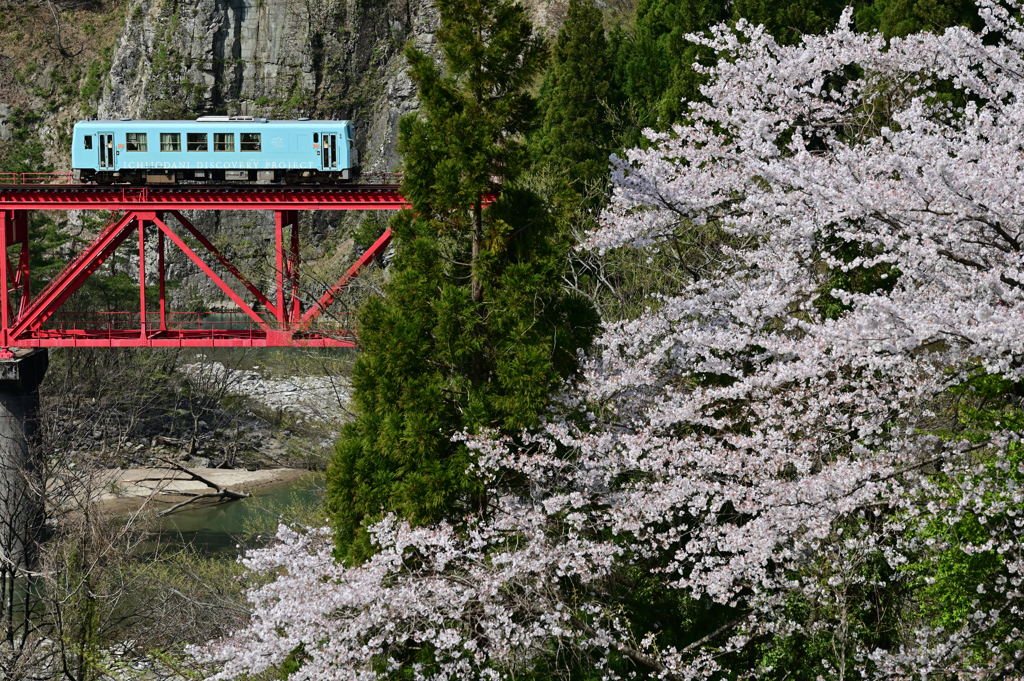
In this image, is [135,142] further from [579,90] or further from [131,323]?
[579,90]

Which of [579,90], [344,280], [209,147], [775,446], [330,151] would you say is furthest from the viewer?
[579,90]

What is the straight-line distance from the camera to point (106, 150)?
21.8 meters

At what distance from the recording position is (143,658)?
14.0 metres

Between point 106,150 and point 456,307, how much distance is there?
16821 millimetres

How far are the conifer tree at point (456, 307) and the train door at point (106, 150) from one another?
51.3ft

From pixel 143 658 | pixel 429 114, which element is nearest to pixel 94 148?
pixel 143 658

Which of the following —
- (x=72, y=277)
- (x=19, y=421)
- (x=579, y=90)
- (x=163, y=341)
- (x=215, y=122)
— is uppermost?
(x=579, y=90)

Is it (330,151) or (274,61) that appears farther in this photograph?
(274,61)

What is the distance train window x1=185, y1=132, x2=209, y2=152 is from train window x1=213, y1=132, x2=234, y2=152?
0.25m

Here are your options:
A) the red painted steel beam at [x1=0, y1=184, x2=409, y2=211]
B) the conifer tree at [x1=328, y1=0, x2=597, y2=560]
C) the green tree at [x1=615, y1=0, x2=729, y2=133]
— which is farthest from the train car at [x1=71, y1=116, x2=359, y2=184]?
the conifer tree at [x1=328, y1=0, x2=597, y2=560]

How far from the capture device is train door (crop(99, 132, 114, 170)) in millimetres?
21688

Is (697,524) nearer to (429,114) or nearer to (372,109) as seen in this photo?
(429,114)

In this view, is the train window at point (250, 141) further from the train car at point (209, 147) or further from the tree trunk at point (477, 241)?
the tree trunk at point (477, 241)

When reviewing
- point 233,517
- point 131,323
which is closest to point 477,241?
point 233,517
